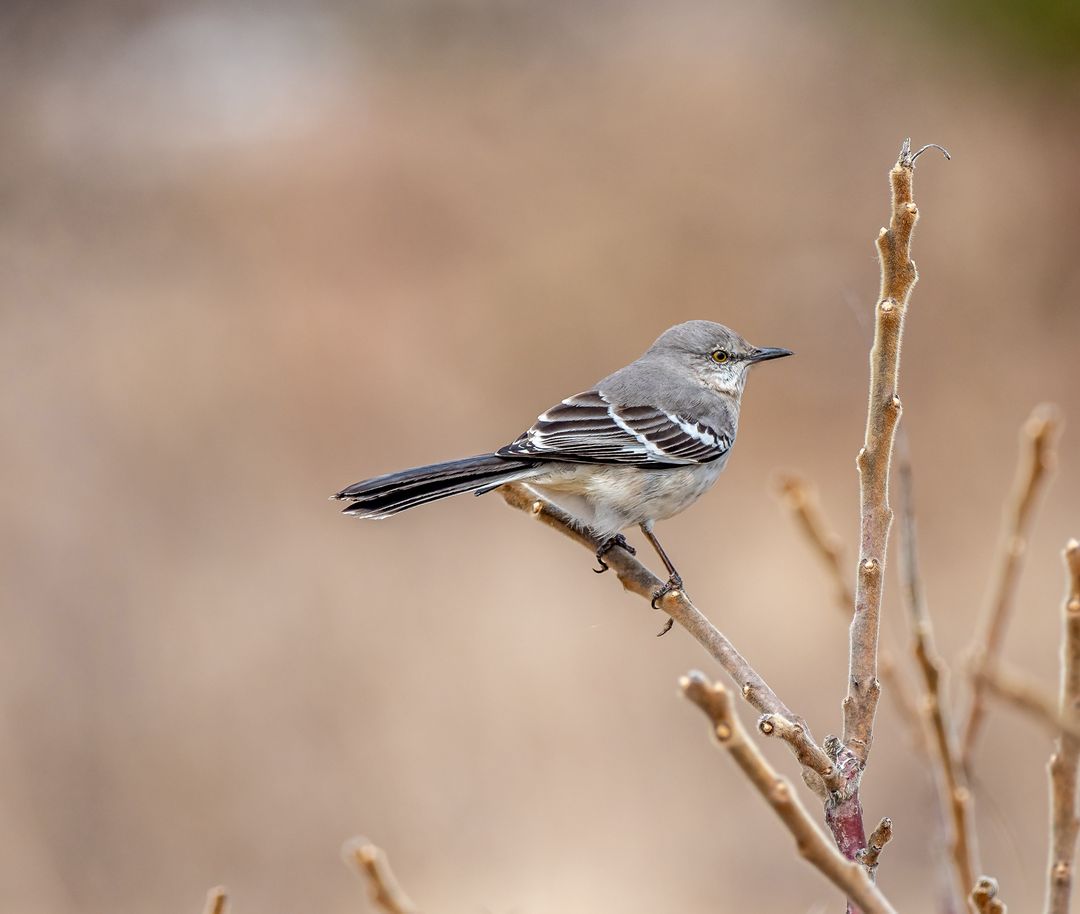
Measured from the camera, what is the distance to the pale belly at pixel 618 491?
4.09 meters

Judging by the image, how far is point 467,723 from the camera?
9.29 m

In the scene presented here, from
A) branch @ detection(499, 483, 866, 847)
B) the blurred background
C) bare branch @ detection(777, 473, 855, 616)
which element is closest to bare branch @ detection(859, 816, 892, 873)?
branch @ detection(499, 483, 866, 847)

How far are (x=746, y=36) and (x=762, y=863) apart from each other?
434 inches

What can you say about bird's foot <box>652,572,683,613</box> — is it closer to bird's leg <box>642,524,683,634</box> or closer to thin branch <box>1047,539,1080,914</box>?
bird's leg <box>642,524,683,634</box>

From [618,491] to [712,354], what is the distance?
1.08 metres

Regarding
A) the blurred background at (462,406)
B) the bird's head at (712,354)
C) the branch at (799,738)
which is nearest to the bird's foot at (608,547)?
the branch at (799,738)

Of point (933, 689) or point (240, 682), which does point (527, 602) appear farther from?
point (933, 689)

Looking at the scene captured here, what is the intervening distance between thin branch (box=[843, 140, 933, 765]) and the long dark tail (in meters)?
1.42

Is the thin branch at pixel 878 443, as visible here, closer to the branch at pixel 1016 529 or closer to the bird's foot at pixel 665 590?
the branch at pixel 1016 529

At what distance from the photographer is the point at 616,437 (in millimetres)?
4332

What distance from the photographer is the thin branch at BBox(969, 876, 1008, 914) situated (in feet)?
4.51

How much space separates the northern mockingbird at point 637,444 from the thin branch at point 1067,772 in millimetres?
1924

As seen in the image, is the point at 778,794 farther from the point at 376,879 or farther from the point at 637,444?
the point at 637,444

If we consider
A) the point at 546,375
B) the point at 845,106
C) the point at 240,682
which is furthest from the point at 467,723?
the point at 845,106
